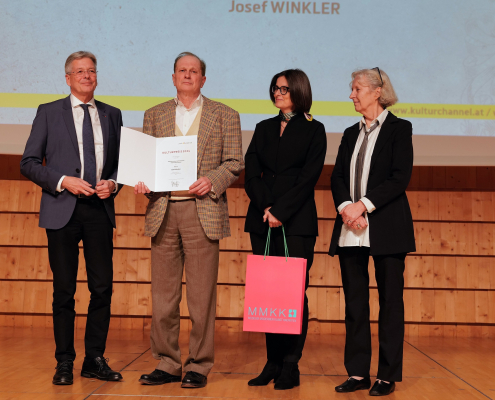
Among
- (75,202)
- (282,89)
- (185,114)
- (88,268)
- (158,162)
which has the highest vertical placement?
(282,89)

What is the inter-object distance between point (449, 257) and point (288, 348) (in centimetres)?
236

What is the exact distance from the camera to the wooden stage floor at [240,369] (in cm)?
236

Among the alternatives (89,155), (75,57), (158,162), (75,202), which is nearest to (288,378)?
(158,162)

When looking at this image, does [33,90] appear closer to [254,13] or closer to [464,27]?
[254,13]

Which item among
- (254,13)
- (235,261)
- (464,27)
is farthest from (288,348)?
(464,27)

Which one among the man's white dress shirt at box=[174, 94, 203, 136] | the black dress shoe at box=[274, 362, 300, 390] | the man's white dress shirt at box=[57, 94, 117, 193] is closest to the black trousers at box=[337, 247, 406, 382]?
the black dress shoe at box=[274, 362, 300, 390]

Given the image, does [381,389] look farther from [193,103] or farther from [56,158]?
[56,158]

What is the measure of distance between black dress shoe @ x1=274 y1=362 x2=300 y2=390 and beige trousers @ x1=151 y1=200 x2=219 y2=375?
36 cm

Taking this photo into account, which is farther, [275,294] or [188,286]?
[188,286]

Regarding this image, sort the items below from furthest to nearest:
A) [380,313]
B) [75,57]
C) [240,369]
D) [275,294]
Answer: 1. [240,369]
2. [75,57]
3. [380,313]
4. [275,294]

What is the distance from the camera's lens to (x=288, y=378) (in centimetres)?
246

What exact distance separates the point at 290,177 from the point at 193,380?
112 cm

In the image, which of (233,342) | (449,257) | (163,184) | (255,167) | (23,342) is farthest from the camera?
(449,257)

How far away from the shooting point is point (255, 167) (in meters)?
2.63
